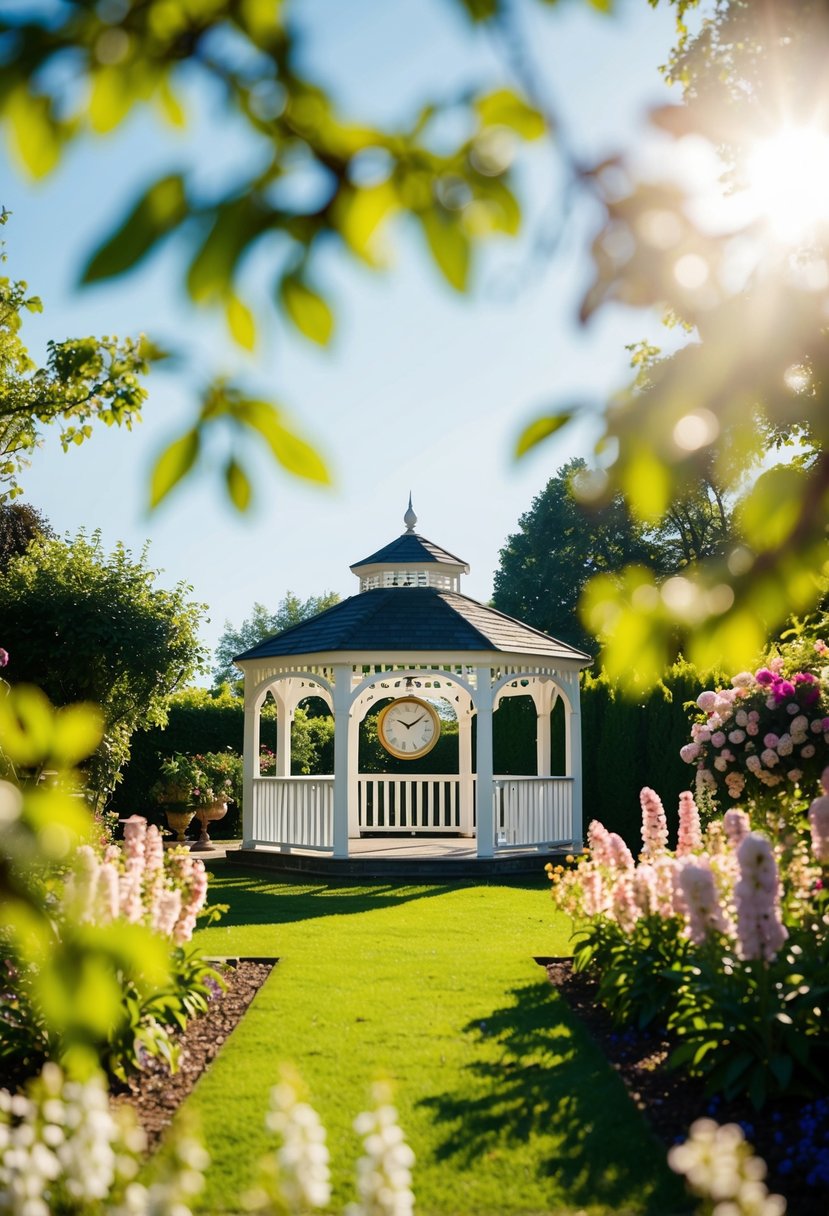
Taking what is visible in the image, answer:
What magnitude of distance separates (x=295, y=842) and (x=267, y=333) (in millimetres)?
13749

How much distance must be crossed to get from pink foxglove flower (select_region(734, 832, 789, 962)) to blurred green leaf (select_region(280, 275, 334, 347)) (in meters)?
3.64

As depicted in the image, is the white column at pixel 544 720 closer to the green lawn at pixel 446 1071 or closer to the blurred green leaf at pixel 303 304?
the green lawn at pixel 446 1071

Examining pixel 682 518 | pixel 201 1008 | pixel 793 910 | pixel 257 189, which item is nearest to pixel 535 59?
pixel 257 189

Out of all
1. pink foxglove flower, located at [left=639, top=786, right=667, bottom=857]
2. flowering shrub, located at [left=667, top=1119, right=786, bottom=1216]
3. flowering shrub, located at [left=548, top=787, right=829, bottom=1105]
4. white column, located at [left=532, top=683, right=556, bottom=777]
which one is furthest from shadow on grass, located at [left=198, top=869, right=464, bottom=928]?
flowering shrub, located at [left=667, top=1119, right=786, bottom=1216]

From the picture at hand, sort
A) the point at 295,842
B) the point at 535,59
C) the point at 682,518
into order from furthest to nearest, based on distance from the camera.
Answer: the point at 682,518, the point at 295,842, the point at 535,59

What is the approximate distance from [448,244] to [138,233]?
30 cm

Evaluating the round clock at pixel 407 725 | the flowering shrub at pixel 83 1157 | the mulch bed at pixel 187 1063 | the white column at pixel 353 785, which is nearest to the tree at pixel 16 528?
the white column at pixel 353 785

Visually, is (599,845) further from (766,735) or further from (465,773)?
(465,773)

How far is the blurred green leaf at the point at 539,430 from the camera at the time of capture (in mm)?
1396

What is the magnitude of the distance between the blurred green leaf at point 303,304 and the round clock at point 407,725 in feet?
51.3

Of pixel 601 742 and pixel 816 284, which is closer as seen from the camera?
pixel 816 284

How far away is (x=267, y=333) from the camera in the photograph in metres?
1.06

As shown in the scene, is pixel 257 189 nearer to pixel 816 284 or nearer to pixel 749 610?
pixel 749 610

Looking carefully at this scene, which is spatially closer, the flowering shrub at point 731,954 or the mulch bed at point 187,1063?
the flowering shrub at point 731,954
